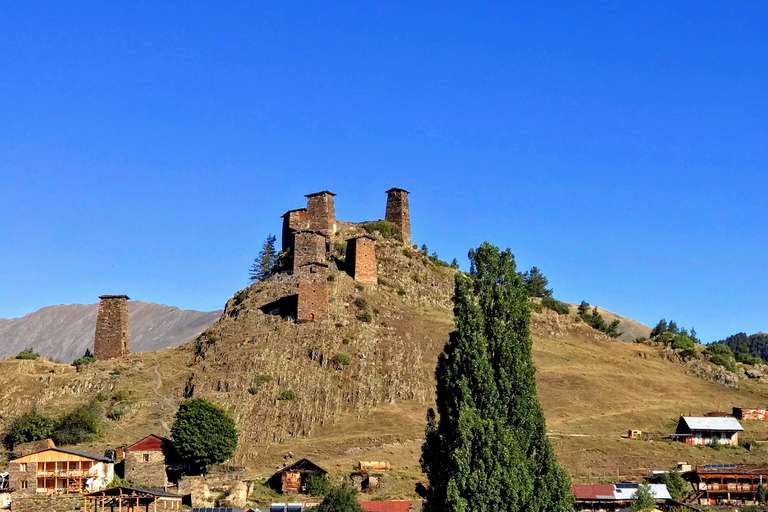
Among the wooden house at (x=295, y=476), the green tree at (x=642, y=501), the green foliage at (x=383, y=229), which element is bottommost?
the green tree at (x=642, y=501)

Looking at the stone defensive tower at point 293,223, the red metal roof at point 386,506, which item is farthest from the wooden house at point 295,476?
the stone defensive tower at point 293,223

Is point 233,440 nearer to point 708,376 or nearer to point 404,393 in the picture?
point 404,393

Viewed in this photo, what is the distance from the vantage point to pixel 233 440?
206 ft

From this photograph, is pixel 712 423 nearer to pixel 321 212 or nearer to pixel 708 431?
pixel 708 431

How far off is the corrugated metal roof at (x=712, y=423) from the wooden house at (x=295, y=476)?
30.7 metres

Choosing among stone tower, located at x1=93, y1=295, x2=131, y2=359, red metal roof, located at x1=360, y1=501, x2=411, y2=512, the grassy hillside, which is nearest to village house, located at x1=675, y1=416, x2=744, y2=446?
the grassy hillside

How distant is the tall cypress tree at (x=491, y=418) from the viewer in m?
30.1

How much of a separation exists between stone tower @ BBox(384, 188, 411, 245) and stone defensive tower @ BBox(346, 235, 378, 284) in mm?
10444

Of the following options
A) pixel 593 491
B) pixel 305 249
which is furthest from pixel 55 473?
pixel 305 249

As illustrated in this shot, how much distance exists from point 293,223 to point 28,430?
38.3 m

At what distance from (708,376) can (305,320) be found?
40.1 m

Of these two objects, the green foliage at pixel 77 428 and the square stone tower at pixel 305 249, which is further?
the square stone tower at pixel 305 249

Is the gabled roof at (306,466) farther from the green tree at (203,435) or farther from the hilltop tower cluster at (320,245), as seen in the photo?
the hilltop tower cluster at (320,245)

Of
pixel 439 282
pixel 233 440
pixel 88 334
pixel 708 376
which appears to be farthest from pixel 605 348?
pixel 88 334
